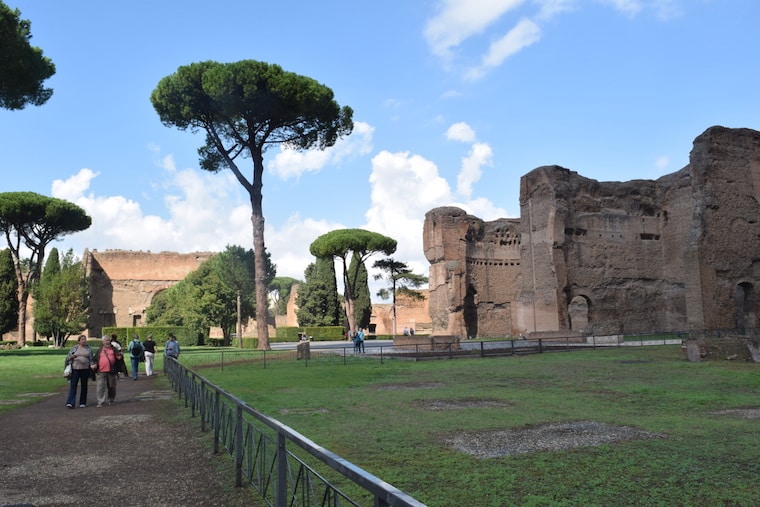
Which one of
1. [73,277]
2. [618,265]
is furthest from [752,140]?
[73,277]

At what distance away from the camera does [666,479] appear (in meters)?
3.94

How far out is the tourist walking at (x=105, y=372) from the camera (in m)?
8.62

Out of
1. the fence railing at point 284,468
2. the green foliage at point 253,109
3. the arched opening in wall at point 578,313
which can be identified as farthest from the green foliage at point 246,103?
the fence railing at point 284,468

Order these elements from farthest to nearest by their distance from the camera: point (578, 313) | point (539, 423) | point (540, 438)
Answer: point (578, 313) < point (539, 423) < point (540, 438)

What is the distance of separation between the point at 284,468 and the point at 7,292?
128ft

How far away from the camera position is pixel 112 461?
4.91 metres

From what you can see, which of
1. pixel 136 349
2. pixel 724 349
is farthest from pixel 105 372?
pixel 724 349

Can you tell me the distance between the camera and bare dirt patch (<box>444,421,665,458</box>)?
4961mm

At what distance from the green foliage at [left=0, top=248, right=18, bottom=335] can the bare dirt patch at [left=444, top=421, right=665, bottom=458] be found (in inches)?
1487

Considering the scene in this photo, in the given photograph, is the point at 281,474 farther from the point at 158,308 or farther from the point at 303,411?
the point at 158,308

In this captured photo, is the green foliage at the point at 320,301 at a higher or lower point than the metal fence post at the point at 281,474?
higher

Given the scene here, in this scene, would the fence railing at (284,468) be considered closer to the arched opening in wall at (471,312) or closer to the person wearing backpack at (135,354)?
the person wearing backpack at (135,354)

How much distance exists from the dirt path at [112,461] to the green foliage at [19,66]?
39.8 feet

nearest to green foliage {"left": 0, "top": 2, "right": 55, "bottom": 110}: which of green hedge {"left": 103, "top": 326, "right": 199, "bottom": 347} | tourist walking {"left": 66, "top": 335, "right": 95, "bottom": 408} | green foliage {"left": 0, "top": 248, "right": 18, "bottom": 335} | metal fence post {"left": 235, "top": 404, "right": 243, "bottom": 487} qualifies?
tourist walking {"left": 66, "top": 335, "right": 95, "bottom": 408}
